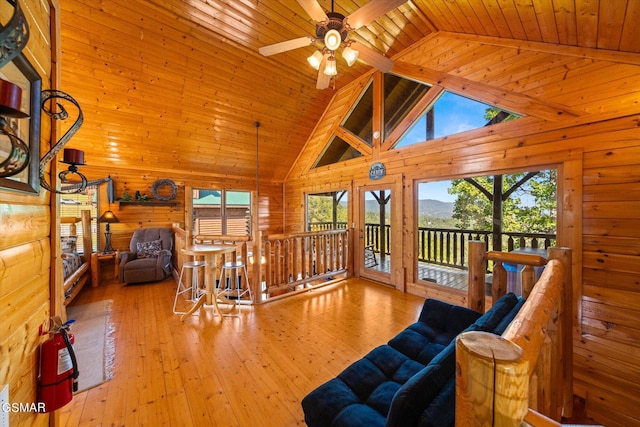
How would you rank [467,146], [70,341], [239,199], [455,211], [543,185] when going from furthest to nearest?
[239,199], [455,211], [467,146], [543,185], [70,341]

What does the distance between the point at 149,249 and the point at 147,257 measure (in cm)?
26

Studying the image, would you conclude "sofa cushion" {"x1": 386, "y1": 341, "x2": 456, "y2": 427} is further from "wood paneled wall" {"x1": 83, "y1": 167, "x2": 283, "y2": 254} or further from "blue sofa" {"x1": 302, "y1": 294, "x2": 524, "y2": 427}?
"wood paneled wall" {"x1": 83, "y1": 167, "x2": 283, "y2": 254}

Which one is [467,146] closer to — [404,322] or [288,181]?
[404,322]

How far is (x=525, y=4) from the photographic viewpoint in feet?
7.30

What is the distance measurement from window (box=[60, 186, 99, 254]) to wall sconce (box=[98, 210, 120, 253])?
0.19 meters

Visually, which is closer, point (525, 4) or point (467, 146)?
point (525, 4)

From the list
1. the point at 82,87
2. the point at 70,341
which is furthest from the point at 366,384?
the point at 82,87

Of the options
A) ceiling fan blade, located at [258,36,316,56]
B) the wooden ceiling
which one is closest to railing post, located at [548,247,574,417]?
the wooden ceiling

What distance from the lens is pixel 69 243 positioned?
4406mm

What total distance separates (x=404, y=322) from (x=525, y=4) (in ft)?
11.6

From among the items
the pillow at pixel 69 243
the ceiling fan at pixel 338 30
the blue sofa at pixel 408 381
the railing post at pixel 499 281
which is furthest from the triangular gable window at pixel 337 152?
the pillow at pixel 69 243

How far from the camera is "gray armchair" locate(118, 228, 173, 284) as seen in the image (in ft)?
14.8

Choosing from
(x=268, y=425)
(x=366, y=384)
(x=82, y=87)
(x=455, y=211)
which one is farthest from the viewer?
(x=455, y=211)

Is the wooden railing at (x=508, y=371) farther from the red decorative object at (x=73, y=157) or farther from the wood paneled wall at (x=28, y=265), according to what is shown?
the red decorative object at (x=73, y=157)
